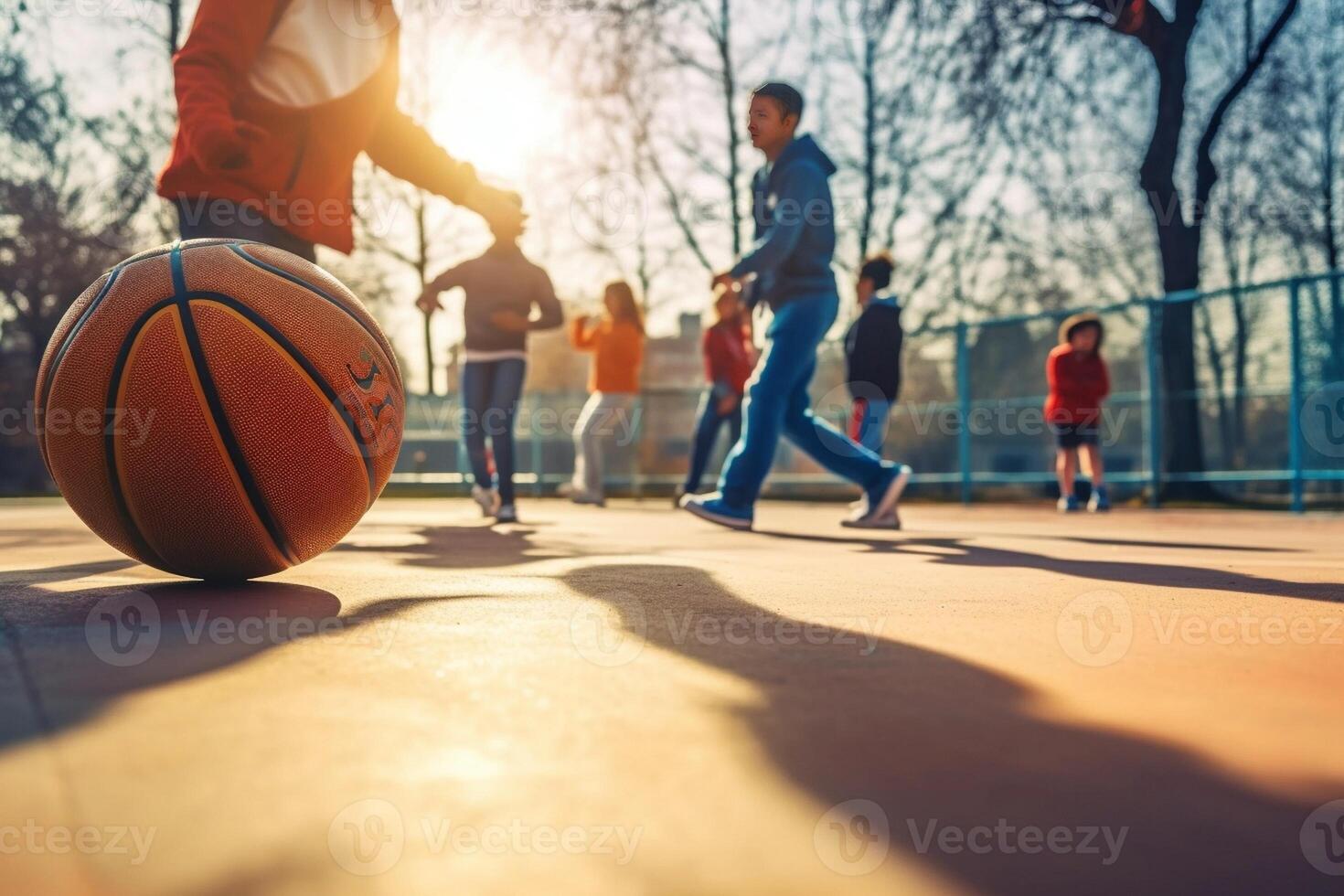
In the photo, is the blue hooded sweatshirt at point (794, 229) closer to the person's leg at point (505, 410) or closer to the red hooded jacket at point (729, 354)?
the person's leg at point (505, 410)

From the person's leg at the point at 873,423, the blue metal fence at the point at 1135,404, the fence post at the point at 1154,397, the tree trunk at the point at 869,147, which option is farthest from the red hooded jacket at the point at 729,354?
the tree trunk at the point at 869,147

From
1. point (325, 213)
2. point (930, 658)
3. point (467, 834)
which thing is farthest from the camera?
point (325, 213)

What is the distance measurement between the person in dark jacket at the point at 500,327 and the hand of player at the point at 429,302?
1.0 inches

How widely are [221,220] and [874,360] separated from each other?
5.67 m

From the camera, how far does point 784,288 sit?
5672 millimetres

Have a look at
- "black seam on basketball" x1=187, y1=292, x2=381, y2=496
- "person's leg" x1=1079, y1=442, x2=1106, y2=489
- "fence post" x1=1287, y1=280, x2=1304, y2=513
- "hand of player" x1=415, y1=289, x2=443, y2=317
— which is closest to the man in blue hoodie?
"hand of player" x1=415, y1=289, x2=443, y2=317

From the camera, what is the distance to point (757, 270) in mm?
5512

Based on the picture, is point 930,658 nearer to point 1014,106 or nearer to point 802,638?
point 802,638

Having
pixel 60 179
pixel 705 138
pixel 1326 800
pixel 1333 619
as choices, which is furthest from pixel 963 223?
pixel 1326 800

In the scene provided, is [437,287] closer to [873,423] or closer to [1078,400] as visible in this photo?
[873,423]

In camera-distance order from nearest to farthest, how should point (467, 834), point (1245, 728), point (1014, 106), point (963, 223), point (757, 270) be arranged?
point (467, 834), point (1245, 728), point (757, 270), point (1014, 106), point (963, 223)

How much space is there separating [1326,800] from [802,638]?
1.02 m

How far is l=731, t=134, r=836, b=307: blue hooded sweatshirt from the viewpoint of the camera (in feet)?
17.8

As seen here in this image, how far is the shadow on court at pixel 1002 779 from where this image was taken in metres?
1.05
